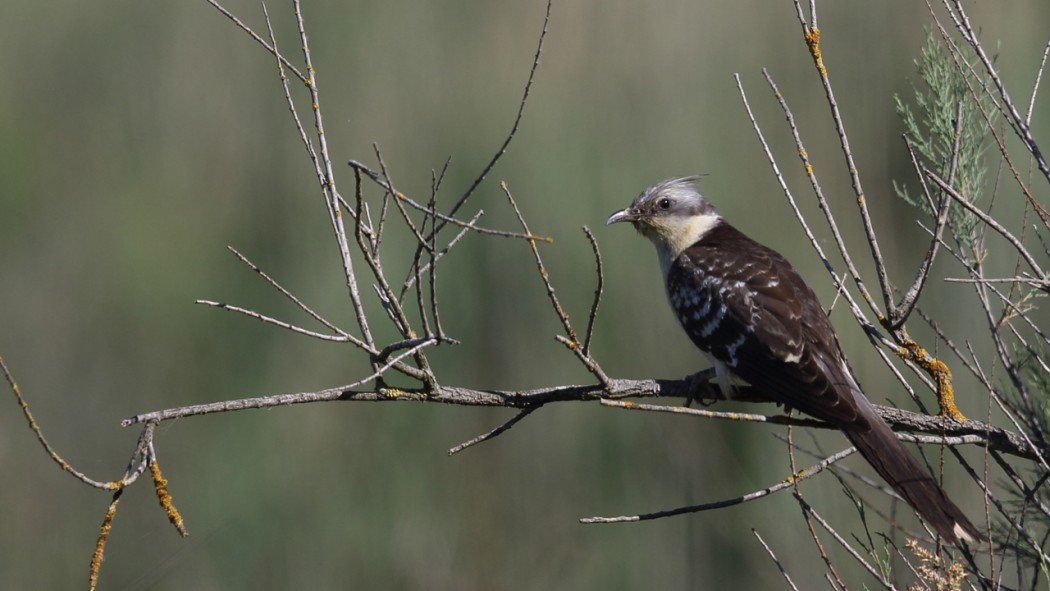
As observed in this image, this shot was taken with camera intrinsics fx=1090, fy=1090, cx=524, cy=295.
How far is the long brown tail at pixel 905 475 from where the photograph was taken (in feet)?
9.18

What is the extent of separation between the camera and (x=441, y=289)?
15.9ft

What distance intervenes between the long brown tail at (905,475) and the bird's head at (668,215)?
155 centimetres

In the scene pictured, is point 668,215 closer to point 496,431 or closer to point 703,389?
point 703,389

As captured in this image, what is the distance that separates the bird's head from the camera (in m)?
4.40

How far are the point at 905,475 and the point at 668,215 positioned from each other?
5.72ft

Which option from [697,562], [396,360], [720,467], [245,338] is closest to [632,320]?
[720,467]

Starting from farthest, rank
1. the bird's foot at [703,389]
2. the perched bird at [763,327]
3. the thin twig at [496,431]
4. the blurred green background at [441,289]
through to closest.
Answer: the blurred green background at [441,289] → the bird's foot at [703,389] → the perched bird at [763,327] → the thin twig at [496,431]

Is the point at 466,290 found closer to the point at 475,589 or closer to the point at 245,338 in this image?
the point at 245,338

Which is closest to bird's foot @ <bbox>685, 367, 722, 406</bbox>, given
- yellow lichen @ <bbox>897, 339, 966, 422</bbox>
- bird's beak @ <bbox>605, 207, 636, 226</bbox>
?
yellow lichen @ <bbox>897, 339, 966, 422</bbox>

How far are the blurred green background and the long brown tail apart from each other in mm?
1696

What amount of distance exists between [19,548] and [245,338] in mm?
1376

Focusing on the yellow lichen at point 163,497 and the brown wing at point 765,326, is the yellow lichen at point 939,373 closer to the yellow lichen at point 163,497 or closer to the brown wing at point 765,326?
the brown wing at point 765,326

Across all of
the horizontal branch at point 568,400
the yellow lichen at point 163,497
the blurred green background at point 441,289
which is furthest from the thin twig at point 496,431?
the blurred green background at point 441,289

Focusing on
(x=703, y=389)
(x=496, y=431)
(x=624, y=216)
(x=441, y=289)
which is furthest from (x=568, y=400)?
(x=441, y=289)
